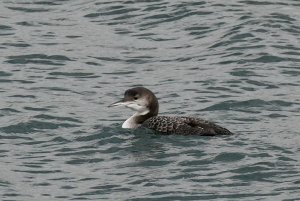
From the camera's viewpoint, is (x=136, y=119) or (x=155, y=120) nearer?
(x=155, y=120)

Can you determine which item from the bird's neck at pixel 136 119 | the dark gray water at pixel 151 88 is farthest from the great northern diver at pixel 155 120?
the dark gray water at pixel 151 88

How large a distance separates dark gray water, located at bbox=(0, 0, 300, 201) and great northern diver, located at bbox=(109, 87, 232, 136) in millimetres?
151

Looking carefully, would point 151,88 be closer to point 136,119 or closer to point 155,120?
point 136,119

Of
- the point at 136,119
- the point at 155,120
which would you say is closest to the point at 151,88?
the point at 136,119

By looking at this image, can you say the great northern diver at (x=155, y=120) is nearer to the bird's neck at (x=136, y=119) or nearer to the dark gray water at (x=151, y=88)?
the bird's neck at (x=136, y=119)

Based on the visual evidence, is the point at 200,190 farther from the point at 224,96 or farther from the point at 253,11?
the point at 253,11

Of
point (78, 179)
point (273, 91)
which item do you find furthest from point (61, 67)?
point (78, 179)

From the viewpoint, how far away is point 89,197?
1541 cm

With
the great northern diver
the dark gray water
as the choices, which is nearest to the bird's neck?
the great northern diver

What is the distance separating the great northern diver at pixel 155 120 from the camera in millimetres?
18078

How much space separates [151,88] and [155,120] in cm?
325

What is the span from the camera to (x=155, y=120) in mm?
18766

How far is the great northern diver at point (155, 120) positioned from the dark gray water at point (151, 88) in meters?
0.15

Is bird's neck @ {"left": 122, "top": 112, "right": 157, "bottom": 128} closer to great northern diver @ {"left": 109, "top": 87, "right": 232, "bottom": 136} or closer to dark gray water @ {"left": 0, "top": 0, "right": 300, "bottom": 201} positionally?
great northern diver @ {"left": 109, "top": 87, "right": 232, "bottom": 136}
